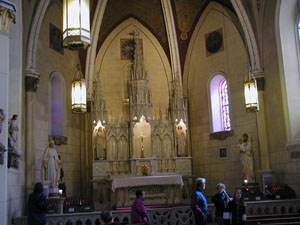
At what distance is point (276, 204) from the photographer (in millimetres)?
12367

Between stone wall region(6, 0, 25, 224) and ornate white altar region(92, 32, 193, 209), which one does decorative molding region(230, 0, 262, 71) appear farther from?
stone wall region(6, 0, 25, 224)

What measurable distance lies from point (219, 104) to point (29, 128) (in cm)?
878

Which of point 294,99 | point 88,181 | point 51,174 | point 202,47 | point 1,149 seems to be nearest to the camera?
point 1,149

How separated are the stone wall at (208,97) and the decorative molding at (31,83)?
788cm

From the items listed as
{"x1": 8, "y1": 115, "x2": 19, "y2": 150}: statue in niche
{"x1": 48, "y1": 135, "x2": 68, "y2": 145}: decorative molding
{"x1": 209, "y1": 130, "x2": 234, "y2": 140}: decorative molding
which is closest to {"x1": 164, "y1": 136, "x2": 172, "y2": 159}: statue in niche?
{"x1": 209, "y1": 130, "x2": 234, "y2": 140}: decorative molding

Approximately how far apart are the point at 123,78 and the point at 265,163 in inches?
315

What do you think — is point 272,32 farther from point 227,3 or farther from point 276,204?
point 276,204

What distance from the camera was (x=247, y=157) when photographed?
16250 millimetres

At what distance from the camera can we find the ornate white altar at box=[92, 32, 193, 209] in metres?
→ 18.0

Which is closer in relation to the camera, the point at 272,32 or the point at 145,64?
the point at 272,32

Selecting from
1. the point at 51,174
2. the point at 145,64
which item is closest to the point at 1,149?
the point at 51,174

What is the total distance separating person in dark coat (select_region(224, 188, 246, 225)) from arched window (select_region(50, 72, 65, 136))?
34.2 feet

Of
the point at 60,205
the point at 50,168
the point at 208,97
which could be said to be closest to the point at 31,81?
the point at 50,168

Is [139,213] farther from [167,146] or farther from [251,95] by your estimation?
[167,146]
